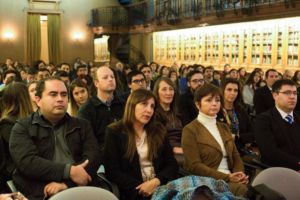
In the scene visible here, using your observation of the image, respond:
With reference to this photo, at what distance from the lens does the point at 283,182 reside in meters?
2.44

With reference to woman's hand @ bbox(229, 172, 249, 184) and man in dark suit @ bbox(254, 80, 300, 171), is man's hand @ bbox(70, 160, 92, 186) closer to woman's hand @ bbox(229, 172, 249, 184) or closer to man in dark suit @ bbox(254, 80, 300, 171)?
woman's hand @ bbox(229, 172, 249, 184)

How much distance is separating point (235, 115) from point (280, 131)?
106 centimetres

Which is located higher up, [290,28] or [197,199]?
[290,28]

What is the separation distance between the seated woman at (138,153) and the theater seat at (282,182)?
41.5 inches

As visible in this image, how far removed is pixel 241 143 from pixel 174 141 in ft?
3.04

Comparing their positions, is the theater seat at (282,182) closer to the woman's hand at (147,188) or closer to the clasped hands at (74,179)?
the woman's hand at (147,188)

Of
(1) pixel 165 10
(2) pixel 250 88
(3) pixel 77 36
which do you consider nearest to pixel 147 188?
(2) pixel 250 88

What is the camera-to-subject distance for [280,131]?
4062mm

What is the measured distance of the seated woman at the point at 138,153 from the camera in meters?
3.27

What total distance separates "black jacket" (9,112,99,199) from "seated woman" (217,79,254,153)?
217cm

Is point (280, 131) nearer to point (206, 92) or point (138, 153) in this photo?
point (206, 92)

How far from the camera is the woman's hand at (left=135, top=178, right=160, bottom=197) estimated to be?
320 cm

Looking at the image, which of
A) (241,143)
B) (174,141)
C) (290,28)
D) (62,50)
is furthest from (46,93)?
(62,50)

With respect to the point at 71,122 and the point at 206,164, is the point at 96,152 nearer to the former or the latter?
the point at 71,122
